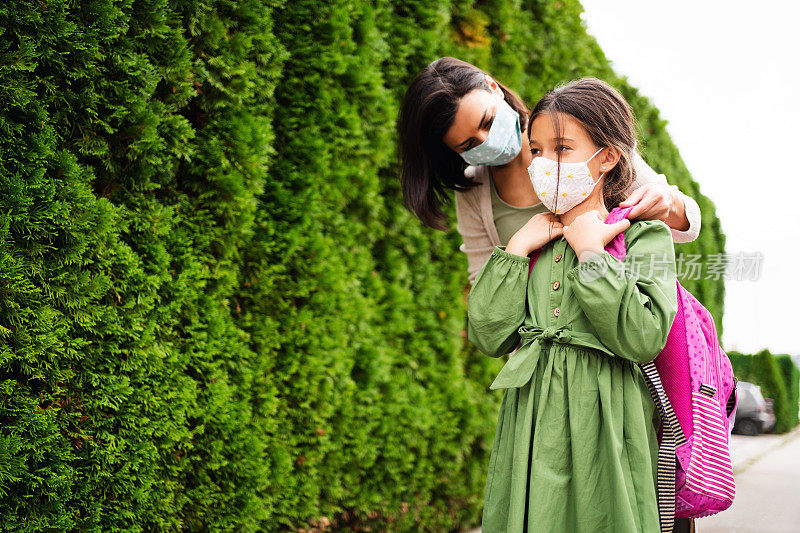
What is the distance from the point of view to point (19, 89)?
1.94 meters

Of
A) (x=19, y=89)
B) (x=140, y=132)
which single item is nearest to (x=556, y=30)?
(x=140, y=132)

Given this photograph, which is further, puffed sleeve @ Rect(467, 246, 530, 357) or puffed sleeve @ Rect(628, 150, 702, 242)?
puffed sleeve @ Rect(628, 150, 702, 242)

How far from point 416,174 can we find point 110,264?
107 centimetres

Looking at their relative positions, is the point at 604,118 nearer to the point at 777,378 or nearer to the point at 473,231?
the point at 473,231

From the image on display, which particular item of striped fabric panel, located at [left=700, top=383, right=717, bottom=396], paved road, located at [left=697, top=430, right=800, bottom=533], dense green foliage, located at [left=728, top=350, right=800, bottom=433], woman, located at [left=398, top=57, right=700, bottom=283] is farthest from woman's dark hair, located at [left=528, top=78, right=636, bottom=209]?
paved road, located at [left=697, top=430, right=800, bottom=533]

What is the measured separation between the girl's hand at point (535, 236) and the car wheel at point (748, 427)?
134 centimetres

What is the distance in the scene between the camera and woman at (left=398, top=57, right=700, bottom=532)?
2184mm

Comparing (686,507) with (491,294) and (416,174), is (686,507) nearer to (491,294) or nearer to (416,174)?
(491,294)

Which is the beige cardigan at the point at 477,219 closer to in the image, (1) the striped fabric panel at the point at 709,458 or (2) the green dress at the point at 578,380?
(2) the green dress at the point at 578,380

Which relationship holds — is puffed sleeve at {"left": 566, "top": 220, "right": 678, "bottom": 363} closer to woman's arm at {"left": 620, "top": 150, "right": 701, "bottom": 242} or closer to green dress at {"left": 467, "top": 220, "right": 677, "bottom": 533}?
green dress at {"left": 467, "top": 220, "right": 677, "bottom": 533}

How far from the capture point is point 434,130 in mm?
2281

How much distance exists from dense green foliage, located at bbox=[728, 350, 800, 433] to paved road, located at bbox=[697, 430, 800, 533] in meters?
0.34

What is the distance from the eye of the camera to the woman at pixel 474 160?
2184mm

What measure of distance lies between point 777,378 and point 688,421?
120 centimetres
